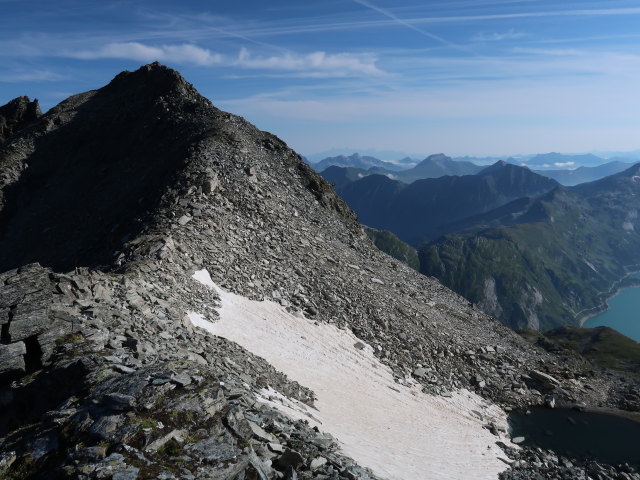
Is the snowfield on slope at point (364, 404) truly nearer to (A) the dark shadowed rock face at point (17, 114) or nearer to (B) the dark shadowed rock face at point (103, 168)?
(B) the dark shadowed rock face at point (103, 168)

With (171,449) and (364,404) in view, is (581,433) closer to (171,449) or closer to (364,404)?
(364,404)

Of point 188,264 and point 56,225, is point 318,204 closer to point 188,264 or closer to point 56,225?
point 188,264

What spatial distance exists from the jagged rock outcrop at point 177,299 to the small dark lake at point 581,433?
2.60 metres

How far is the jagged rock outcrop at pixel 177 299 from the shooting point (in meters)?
15.1

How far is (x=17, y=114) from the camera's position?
344 feet

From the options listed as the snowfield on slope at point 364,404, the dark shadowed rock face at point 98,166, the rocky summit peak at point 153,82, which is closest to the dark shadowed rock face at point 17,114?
the dark shadowed rock face at point 98,166

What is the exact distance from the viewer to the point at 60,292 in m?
25.4

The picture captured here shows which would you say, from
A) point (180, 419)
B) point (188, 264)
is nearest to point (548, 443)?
point (188, 264)

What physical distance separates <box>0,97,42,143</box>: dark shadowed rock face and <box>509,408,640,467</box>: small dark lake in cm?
11174

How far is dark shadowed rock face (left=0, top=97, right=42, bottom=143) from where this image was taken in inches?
4072

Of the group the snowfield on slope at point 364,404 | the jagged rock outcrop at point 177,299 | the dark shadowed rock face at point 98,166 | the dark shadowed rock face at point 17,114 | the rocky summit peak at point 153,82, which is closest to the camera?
the jagged rock outcrop at point 177,299

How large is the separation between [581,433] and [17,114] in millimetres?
120778

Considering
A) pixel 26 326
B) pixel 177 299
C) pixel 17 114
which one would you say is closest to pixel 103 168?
pixel 177 299

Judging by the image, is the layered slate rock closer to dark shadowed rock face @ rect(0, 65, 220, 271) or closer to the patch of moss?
the patch of moss
